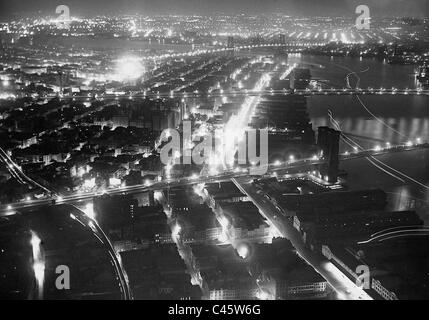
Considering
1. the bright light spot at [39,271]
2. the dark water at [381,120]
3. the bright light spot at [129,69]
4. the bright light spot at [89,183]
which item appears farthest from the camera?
the bright light spot at [129,69]

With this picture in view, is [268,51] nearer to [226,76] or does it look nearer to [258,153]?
[226,76]

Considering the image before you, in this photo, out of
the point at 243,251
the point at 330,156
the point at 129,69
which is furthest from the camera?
the point at 129,69

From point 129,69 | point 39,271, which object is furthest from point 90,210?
point 129,69

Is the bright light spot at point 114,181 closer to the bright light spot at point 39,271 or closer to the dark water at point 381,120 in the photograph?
the bright light spot at point 39,271

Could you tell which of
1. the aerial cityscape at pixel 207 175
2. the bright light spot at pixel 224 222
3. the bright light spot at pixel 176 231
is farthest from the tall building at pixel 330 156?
the bright light spot at pixel 176 231

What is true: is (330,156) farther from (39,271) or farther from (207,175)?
(39,271)

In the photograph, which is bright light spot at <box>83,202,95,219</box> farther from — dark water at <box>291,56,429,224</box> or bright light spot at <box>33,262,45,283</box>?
dark water at <box>291,56,429,224</box>
